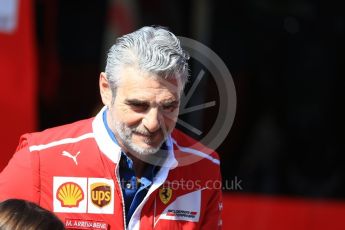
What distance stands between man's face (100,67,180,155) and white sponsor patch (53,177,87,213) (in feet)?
0.67

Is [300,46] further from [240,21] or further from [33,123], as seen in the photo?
[33,123]

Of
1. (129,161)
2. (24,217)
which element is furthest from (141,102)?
(24,217)

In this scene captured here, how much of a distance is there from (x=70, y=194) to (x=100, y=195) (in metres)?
0.09

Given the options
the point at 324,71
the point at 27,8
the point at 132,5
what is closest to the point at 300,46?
the point at 324,71

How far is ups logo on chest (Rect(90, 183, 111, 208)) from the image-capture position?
271cm

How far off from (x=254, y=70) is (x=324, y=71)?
1.42 ft

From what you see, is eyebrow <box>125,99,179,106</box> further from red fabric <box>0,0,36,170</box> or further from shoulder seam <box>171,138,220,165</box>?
red fabric <box>0,0,36,170</box>

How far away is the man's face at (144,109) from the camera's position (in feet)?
8.56

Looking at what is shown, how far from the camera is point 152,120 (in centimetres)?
261

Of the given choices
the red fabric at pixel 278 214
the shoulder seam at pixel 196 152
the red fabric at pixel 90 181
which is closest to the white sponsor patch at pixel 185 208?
the red fabric at pixel 90 181

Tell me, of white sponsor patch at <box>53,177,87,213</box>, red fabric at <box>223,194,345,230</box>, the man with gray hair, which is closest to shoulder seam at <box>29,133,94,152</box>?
the man with gray hair

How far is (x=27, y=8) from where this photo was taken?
4.11 m

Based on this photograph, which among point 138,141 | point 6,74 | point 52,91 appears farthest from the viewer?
point 52,91

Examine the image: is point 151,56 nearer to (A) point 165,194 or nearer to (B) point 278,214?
(A) point 165,194
